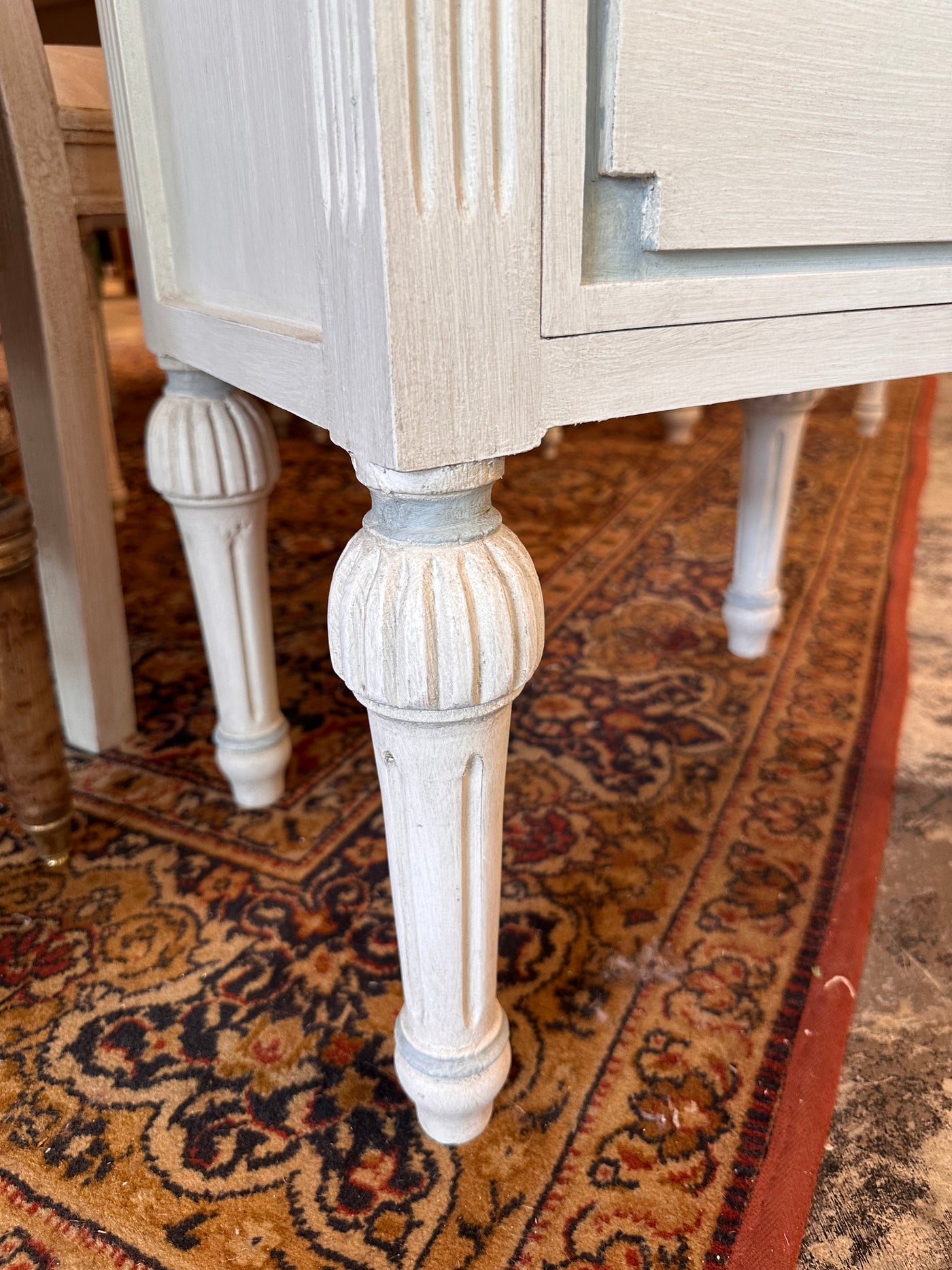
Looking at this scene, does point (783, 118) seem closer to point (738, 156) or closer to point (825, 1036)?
point (738, 156)

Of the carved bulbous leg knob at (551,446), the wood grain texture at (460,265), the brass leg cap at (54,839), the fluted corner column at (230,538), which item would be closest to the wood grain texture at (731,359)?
the wood grain texture at (460,265)

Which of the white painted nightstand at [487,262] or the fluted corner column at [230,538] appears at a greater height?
the white painted nightstand at [487,262]

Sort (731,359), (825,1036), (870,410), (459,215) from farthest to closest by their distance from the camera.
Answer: (870,410)
(825,1036)
(731,359)
(459,215)

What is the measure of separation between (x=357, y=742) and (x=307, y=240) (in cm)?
61

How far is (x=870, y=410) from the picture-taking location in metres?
2.10

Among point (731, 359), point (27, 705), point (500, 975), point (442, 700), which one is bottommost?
point (500, 975)

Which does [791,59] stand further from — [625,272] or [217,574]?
[217,574]

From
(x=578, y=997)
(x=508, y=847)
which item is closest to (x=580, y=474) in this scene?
(x=508, y=847)

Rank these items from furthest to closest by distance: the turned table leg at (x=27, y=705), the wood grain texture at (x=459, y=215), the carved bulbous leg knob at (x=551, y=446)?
the carved bulbous leg knob at (x=551, y=446) → the turned table leg at (x=27, y=705) → the wood grain texture at (x=459, y=215)

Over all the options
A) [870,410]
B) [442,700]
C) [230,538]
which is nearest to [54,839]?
[230,538]

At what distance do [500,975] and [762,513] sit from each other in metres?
0.62

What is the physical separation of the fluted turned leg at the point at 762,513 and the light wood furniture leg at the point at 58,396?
25.4 inches

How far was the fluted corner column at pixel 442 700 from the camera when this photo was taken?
39 cm

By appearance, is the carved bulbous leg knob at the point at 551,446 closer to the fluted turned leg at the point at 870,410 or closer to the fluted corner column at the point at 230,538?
the fluted turned leg at the point at 870,410
